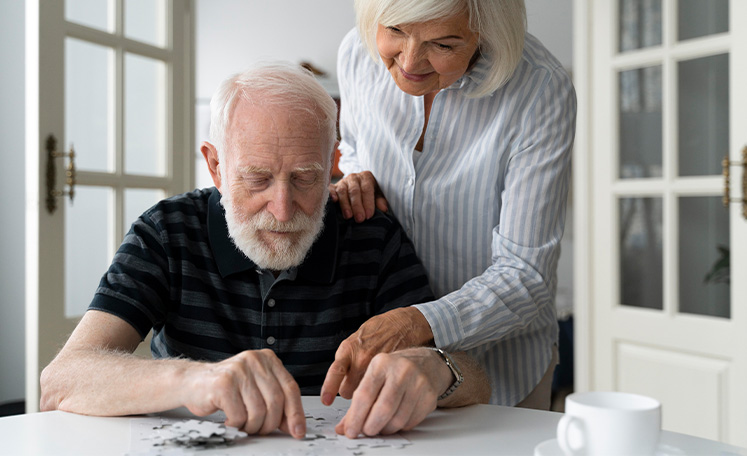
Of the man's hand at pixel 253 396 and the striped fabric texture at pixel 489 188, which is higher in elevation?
the striped fabric texture at pixel 489 188

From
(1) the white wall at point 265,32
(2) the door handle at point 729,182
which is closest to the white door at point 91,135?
(1) the white wall at point 265,32

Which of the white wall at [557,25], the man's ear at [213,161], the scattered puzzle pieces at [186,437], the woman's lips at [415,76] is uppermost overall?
the white wall at [557,25]

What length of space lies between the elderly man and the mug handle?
0.41 metres

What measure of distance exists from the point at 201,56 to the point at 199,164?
32.5 inches

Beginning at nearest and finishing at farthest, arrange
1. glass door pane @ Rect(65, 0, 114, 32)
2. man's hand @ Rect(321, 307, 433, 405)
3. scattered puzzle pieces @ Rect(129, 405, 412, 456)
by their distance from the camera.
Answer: scattered puzzle pieces @ Rect(129, 405, 412, 456) < man's hand @ Rect(321, 307, 433, 405) < glass door pane @ Rect(65, 0, 114, 32)

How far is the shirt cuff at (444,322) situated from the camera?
1.30m

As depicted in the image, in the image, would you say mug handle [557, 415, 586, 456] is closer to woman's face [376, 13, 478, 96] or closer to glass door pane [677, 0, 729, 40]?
woman's face [376, 13, 478, 96]

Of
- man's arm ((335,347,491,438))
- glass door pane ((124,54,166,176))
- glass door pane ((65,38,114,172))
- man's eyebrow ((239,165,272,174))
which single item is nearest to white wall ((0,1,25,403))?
glass door pane ((124,54,166,176))

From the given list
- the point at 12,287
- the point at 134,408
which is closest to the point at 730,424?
the point at 134,408

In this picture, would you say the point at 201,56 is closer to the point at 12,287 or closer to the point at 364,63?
the point at 12,287

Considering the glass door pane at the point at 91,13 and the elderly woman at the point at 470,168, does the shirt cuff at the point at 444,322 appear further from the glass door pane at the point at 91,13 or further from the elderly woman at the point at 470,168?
the glass door pane at the point at 91,13

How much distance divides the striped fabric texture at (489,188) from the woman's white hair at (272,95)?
25 cm

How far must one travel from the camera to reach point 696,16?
303cm

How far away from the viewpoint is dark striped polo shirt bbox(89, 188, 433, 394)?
147 centimetres
